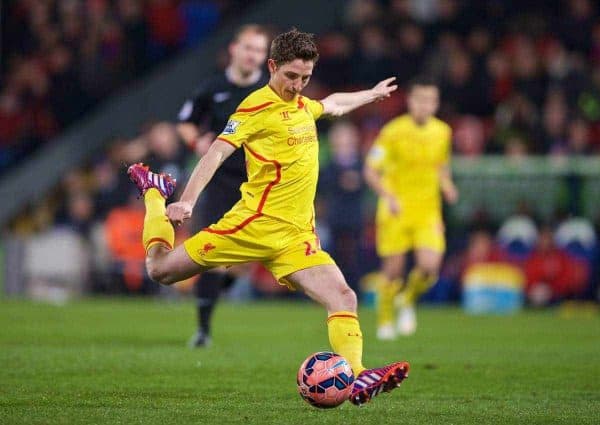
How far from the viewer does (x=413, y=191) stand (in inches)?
545

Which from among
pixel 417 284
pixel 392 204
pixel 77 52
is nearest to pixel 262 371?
pixel 392 204

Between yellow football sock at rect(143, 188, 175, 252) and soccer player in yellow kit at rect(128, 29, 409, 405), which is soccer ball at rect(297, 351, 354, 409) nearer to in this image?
soccer player in yellow kit at rect(128, 29, 409, 405)

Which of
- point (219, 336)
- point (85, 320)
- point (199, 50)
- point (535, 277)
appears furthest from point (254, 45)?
point (199, 50)

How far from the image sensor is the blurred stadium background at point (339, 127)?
18.1 m

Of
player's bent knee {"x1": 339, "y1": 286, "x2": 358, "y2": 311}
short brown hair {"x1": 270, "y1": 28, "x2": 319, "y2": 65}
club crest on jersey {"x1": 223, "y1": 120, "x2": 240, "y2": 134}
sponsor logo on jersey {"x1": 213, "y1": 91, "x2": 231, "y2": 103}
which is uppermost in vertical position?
sponsor logo on jersey {"x1": 213, "y1": 91, "x2": 231, "y2": 103}

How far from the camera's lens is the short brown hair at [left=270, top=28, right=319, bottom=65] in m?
7.66

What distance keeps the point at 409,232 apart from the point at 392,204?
983mm

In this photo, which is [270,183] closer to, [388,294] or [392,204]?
[392,204]

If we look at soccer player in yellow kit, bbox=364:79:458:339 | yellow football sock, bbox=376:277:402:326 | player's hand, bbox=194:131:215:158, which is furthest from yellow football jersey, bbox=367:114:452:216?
player's hand, bbox=194:131:215:158

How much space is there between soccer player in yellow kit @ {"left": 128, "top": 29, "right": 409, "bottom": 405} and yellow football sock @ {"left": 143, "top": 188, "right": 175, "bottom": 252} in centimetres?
40

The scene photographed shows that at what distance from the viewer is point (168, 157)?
19812mm

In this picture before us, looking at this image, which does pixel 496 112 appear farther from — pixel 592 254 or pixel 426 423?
pixel 426 423

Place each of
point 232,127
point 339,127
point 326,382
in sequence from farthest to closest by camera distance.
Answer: point 339,127
point 232,127
point 326,382

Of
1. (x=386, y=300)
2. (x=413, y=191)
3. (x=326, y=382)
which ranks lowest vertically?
(x=326, y=382)
